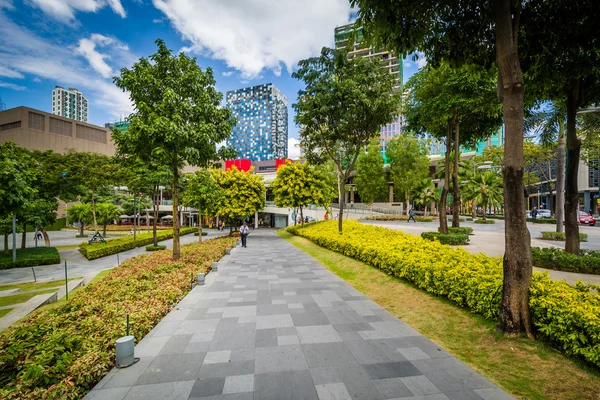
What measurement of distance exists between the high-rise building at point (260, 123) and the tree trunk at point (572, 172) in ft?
478

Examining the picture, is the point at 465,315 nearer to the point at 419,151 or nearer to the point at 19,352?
the point at 19,352

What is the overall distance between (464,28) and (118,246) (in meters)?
23.6

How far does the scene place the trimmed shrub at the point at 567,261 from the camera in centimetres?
888

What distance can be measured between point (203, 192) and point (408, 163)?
36.4m

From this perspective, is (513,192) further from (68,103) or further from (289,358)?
(68,103)

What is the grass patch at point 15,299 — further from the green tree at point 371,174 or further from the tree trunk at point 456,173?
the green tree at point 371,174

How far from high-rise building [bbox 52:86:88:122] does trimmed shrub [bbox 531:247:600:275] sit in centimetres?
20359

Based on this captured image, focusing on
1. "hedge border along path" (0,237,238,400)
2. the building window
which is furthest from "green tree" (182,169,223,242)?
the building window

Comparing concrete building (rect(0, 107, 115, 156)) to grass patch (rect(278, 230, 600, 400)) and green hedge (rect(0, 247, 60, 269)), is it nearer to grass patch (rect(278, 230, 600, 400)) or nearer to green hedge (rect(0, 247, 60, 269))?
green hedge (rect(0, 247, 60, 269))

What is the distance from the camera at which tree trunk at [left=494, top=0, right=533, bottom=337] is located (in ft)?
16.1

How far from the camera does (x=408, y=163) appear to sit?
46.6 meters

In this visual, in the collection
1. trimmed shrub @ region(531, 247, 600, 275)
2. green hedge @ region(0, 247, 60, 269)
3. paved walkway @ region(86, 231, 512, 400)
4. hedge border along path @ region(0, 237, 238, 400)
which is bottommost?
green hedge @ region(0, 247, 60, 269)

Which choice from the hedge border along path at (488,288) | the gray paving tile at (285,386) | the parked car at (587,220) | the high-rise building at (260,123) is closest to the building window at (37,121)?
the hedge border along path at (488,288)

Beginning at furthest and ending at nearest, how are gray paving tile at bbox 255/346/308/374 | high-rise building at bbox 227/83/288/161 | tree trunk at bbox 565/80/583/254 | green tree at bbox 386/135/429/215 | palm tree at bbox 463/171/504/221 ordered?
high-rise building at bbox 227/83/288/161
green tree at bbox 386/135/429/215
palm tree at bbox 463/171/504/221
tree trunk at bbox 565/80/583/254
gray paving tile at bbox 255/346/308/374
